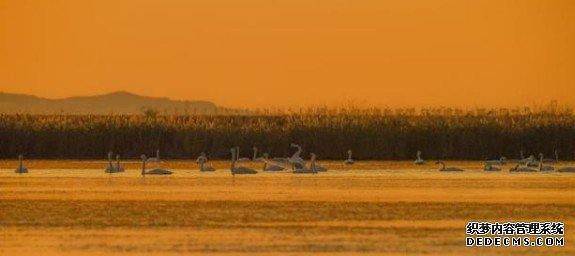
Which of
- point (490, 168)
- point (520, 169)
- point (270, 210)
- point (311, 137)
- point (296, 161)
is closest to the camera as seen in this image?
point (270, 210)

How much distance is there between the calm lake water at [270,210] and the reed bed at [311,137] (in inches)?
218

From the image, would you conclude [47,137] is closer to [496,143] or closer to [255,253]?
[496,143]

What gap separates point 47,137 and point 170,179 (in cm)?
958

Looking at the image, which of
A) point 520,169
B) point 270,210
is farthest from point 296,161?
point 270,210

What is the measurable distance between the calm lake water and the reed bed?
18.2ft

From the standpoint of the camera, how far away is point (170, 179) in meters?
34.2

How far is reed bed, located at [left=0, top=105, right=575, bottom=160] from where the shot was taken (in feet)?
140

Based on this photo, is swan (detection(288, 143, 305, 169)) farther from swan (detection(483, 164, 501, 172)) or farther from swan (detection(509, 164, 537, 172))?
swan (detection(509, 164, 537, 172))

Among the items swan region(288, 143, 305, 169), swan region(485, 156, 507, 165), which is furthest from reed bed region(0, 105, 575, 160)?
swan region(288, 143, 305, 169)

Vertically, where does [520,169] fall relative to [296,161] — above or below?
below

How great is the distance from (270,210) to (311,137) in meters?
18.7

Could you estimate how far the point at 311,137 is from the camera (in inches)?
1700

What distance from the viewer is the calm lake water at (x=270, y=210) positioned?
19.2 meters

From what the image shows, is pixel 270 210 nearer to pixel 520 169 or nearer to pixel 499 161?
pixel 520 169
